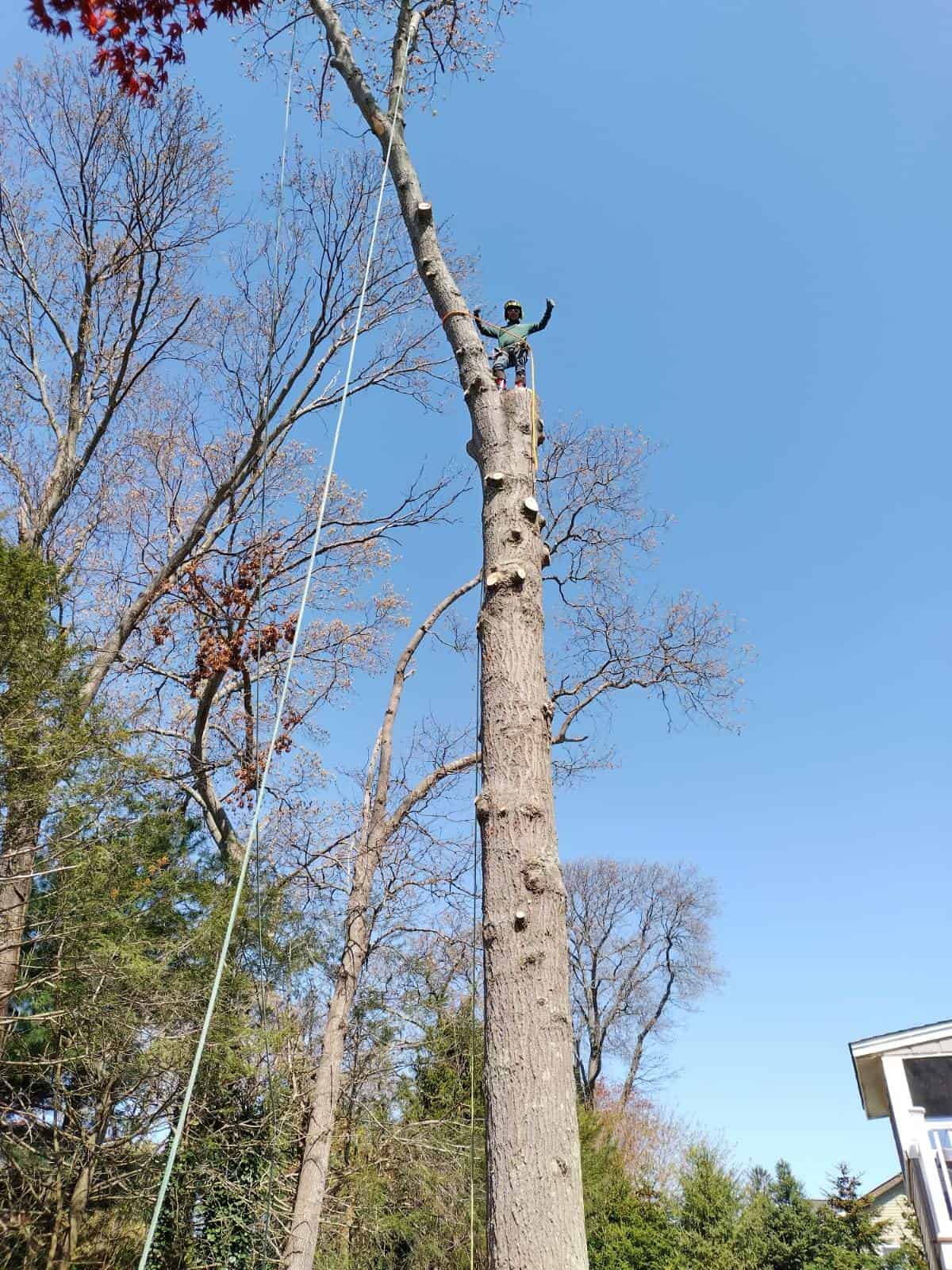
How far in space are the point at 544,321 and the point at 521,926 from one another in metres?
3.08

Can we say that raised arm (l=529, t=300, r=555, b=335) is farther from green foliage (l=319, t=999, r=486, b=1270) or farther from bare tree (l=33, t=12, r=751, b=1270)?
green foliage (l=319, t=999, r=486, b=1270)

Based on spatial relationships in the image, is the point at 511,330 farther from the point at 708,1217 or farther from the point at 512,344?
the point at 708,1217

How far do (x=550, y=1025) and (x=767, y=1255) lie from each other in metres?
12.2

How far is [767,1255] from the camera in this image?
1145 centimetres

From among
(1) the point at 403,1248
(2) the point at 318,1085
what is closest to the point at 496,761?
(2) the point at 318,1085

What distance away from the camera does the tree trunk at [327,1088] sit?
24.5 ft

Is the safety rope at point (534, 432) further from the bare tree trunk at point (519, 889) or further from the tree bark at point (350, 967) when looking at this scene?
the tree bark at point (350, 967)

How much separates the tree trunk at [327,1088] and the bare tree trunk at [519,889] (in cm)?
657

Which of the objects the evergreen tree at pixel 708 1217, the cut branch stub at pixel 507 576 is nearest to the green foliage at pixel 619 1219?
the evergreen tree at pixel 708 1217

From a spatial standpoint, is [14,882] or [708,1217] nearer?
[14,882]

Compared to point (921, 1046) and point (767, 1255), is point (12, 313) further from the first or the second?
point (767, 1255)

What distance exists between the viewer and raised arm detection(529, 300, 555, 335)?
14.1 ft

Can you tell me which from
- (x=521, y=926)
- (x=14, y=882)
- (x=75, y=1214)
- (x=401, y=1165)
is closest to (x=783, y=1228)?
(x=401, y=1165)

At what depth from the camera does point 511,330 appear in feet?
14.6
